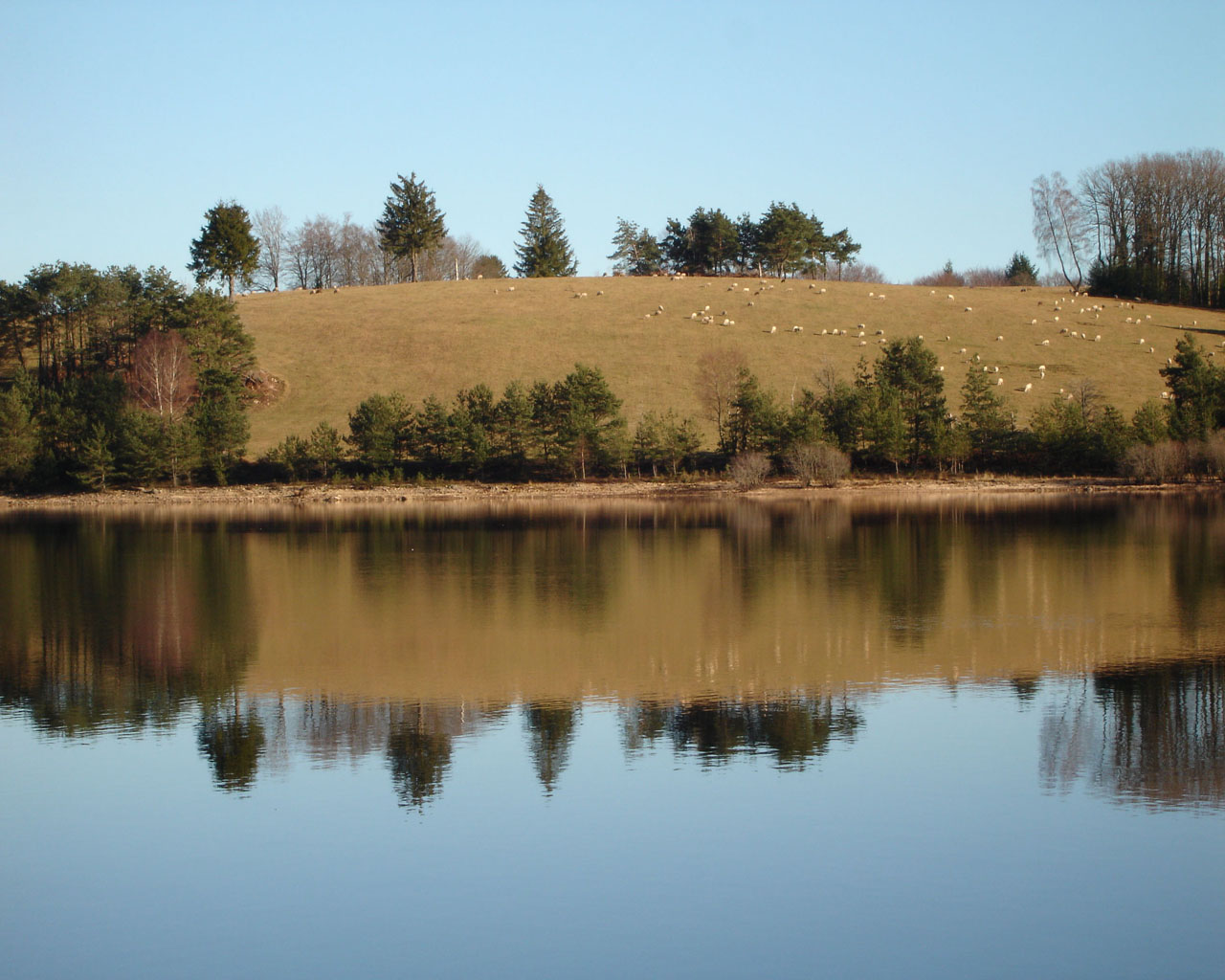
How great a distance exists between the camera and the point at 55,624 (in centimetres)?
2195

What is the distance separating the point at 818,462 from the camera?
198ft

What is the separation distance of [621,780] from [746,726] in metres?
2.43

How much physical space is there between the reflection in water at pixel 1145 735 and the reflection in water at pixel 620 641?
44 millimetres

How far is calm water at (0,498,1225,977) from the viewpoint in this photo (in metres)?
8.39

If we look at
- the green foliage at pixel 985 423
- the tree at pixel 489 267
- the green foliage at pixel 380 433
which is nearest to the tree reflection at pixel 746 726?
the green foliage at pixel 380 433

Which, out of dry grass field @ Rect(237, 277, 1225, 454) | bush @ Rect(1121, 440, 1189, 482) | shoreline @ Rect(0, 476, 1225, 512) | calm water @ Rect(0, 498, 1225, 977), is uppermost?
dry grass field @ Rect(237, 277, 1225, 454)

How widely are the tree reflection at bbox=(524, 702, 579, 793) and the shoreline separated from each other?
43.4 metres

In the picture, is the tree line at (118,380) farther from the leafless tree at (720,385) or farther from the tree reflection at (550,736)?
the tree reflection at (550,736)

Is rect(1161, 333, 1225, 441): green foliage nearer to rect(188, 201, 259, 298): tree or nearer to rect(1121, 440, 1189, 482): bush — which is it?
rect(1121, 440, 1189, 482): bush

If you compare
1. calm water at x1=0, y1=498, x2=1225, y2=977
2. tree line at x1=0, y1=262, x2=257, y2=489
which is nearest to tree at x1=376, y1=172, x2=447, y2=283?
tree line at x1=0, y1=262, x2=257, y2=489

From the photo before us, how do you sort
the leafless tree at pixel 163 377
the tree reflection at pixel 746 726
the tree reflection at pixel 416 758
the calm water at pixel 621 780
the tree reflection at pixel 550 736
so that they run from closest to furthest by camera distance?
1. the calm water at pixel 621 780
2. the tree reflection at pixel 416 758
3. the tree reflection at pixel 550 736
4. the tree reflection at pixel 746 726
5. the leafless tree at pixel 163 377

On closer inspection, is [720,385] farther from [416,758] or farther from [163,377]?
[416,758]

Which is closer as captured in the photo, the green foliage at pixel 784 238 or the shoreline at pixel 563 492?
the shoreline at pixel 563 492

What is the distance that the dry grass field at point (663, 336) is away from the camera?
76812 mm
